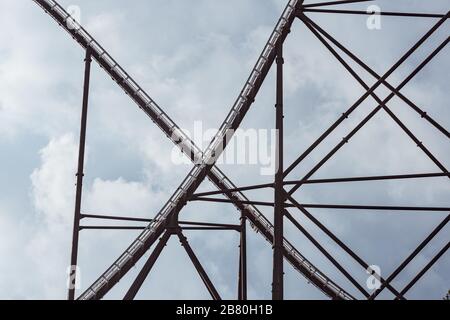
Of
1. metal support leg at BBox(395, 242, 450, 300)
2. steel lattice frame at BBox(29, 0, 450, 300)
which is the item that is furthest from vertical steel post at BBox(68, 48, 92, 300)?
metal support leg at BBox(395, 242, 450, 300)

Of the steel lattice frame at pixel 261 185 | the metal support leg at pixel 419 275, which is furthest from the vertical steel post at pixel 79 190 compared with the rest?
the metal support leg at pixel 419 275

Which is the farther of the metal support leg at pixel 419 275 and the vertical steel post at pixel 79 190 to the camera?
the vertical steel post at pixel 79 190

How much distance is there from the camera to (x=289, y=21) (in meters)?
20.2

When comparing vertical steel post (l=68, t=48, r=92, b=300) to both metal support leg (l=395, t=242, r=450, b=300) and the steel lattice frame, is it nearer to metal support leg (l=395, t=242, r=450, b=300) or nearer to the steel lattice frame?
the steel lattice frame

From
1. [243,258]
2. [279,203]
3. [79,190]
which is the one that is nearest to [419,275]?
[279,203]

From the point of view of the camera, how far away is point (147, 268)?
21.0 metres

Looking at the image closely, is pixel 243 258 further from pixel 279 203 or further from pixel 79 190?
pixel 279 203

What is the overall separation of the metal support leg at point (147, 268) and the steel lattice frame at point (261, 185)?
0.07ft

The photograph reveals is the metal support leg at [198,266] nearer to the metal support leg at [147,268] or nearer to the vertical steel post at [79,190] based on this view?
the metal support leg at [147,268]

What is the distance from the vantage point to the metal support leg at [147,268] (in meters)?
20.7

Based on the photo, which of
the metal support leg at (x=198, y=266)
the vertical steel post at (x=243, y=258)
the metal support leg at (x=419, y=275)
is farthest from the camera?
the vertical steel post at (x=243, y=258)

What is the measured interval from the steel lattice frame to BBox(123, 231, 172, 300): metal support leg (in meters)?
0.02

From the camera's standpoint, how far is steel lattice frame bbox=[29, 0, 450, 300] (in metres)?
18.0
